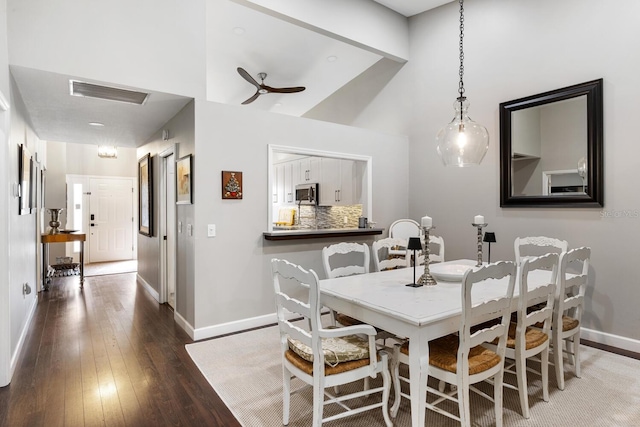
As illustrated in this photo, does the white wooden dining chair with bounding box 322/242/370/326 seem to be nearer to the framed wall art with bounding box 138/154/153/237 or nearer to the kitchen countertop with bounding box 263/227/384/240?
the kitchen countertop with bounding box 263/227/384/240

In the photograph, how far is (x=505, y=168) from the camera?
3959mm

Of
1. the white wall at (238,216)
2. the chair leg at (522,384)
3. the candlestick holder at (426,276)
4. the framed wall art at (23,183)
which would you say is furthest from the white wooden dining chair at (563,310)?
the framed wall art at (23,183)

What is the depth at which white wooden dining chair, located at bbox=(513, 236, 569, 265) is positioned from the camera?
3330mm

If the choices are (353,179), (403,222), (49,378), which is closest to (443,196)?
(403,222)

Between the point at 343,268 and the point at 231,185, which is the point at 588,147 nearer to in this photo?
the point at 343,268

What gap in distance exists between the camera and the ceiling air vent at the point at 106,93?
3211mm

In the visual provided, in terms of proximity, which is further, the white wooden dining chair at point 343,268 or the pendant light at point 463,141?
the pendant light at point 463,141

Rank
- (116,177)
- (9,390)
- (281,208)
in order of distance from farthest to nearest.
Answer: (116,177), (281,208), (9,390)

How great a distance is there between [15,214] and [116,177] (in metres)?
6.06

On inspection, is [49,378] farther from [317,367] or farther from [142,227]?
[142,227]

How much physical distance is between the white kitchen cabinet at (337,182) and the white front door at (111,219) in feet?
17.5

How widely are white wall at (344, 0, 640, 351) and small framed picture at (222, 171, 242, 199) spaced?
8.24 feet

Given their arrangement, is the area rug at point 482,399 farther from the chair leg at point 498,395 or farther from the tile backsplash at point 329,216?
the tile backsplash at point 329,216

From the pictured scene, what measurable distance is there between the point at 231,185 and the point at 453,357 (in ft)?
8.31
